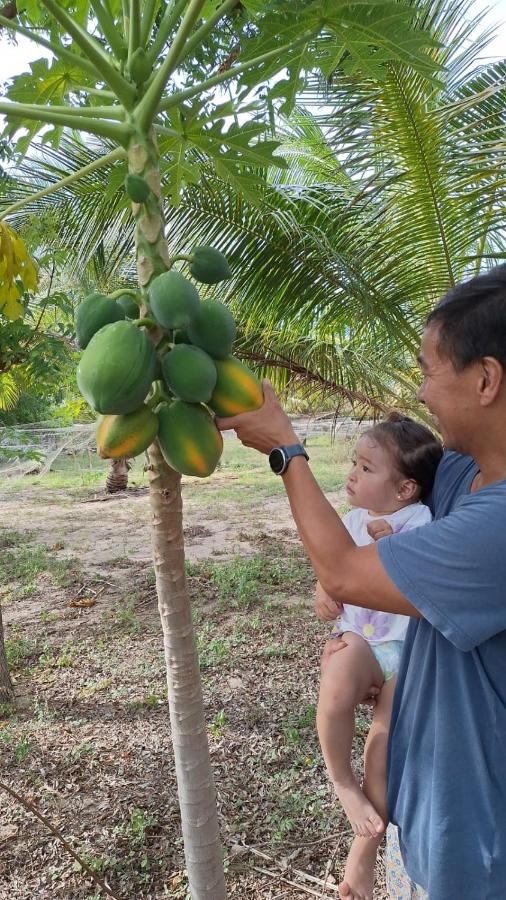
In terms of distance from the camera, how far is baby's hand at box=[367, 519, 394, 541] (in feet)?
5.70

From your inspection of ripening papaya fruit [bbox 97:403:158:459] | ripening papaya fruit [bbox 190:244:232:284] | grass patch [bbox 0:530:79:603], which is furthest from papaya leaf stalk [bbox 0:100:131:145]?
grass patch [bbox 0:530:79:603]

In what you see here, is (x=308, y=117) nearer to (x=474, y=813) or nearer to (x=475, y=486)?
(x=475, y=486)

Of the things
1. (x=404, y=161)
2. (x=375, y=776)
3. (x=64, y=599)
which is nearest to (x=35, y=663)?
(x=64, y=599)

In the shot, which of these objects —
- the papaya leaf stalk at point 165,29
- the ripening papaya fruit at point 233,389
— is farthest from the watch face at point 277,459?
the papaya leaf stalk at point 165,29

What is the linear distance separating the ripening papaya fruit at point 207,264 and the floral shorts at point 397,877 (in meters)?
1.28

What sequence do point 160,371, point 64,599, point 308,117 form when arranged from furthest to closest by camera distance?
1. point 64,599
2. point 308,117
3. point 160,371

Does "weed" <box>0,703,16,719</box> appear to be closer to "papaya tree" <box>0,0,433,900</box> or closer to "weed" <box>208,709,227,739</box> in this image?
"weed" <box>208,709,227,739</box>

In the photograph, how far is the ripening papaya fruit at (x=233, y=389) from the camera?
1100 millimetres

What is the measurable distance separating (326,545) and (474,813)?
0.54 metres

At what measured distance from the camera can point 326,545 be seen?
1151mm

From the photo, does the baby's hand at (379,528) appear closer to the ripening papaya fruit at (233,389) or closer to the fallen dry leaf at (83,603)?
the ripening papaya fruit at (233,389)

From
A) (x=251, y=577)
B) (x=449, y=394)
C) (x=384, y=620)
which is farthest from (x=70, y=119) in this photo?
(x=251, y=577)

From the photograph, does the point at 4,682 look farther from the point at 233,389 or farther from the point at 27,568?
the point at 233,389

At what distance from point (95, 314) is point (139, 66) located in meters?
0.43
